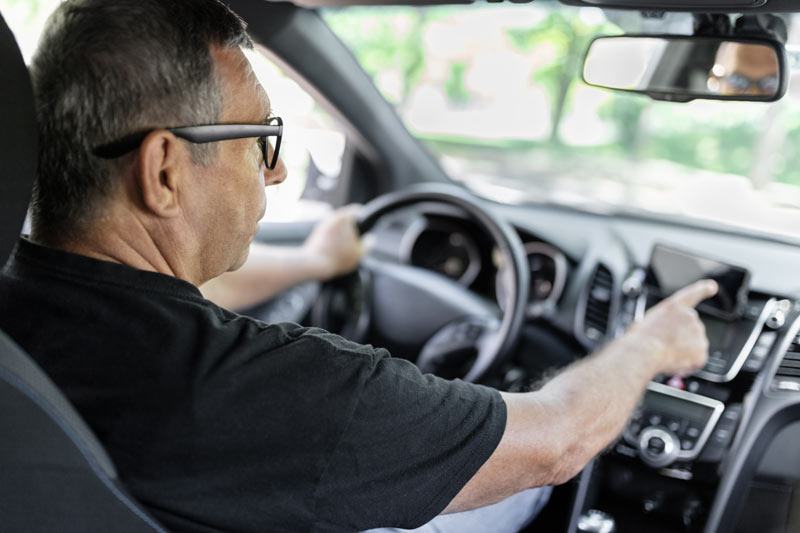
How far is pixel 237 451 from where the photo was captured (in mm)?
1104

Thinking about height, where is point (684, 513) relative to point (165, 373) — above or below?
below

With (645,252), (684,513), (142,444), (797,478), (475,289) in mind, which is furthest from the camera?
(475,289)

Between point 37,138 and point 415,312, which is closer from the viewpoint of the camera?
point 37,138

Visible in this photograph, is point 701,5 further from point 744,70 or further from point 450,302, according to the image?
point 450,302

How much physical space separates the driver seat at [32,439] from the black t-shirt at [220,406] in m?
0.04

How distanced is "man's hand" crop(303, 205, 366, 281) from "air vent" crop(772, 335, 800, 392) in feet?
4.53

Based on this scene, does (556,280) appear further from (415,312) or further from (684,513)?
(684,513)

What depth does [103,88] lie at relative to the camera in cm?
117

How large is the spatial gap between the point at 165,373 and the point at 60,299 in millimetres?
201

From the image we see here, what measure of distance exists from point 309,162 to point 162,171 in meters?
2.37

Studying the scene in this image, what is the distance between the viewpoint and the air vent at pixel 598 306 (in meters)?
2.60

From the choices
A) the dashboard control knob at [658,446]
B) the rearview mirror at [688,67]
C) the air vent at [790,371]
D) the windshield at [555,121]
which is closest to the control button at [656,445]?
the dashboard control knob at [658,446]

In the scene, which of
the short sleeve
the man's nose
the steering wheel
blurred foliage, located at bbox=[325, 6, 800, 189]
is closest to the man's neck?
the man's nose

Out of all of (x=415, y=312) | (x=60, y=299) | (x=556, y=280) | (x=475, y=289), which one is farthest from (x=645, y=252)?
(x=60, y=299)
